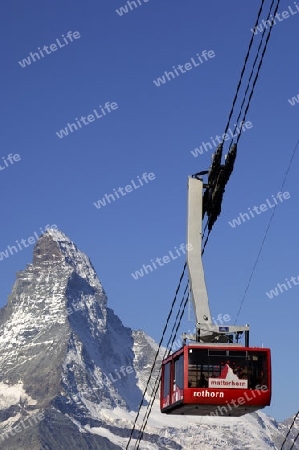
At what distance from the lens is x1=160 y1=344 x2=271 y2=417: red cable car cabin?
125 ft

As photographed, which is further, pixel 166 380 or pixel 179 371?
pixel 166 380

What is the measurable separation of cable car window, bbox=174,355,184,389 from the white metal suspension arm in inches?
105

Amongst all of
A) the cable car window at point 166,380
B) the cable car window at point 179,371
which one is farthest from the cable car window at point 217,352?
the cable car window at point 166,380

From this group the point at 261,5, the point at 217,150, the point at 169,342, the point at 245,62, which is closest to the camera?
the point at 261,5

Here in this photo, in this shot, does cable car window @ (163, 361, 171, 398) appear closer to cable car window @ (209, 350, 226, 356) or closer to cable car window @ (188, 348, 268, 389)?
cable car window @ (188, 348, 268, 389)

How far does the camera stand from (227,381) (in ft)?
126

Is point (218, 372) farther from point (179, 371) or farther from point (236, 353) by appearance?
point (179, 371)

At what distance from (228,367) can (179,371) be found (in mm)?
2414

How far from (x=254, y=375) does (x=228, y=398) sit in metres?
1.51

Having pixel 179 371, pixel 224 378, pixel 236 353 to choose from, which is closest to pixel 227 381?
pixel 224 378

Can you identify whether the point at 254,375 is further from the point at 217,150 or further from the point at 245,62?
the point at 245,62

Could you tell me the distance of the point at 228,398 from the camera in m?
38.0

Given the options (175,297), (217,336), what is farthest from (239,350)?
(175,297)

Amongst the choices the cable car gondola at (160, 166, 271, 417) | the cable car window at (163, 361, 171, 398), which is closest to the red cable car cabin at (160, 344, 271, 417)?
the cable car gondola at (160, 166, 271, 417)
